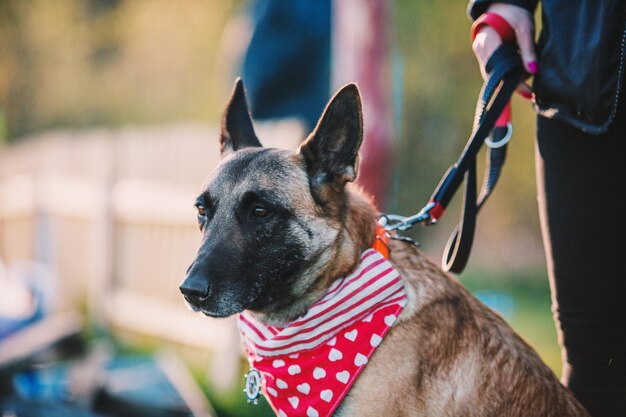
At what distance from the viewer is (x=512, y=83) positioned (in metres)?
2.55

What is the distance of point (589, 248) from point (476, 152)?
0.55 metres

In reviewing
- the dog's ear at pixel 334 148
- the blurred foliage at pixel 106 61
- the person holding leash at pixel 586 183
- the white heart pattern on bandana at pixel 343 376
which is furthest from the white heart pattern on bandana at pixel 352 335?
the blurred foliage at pixel 106 61

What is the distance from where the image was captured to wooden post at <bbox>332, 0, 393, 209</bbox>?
491cm

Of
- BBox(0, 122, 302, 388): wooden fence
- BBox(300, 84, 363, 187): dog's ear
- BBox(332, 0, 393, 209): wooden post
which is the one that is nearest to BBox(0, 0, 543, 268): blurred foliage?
BBox(0, 122, 302, 388): wooden fence

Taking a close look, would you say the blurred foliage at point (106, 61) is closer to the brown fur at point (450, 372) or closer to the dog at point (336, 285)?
the dog at point (336, 285)

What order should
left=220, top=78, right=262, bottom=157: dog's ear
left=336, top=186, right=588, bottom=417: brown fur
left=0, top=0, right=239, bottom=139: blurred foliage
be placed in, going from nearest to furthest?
left=336, top=186, right=588, bottom=417: brown fur < left=220, top=78, right=262, bottom=157: dog's ear < left=0, top=0, right=239, bottom=139: blurred foliage

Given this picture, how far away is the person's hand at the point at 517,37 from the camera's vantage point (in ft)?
8.13

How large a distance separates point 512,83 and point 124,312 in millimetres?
5906

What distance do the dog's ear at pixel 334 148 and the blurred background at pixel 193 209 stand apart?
7.68ft

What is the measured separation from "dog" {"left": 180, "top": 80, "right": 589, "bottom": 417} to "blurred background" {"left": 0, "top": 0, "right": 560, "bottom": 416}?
7.17 ft

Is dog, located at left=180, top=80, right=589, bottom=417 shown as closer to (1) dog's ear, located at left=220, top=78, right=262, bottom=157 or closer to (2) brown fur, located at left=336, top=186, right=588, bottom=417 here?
(2) brown fur, located at left=336, top=186, right=588, bottom=417

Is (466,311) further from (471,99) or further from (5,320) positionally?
(471,99)

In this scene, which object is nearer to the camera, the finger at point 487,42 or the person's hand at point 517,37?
the person's hand at point 517,37

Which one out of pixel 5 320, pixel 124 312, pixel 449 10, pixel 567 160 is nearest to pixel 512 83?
pixel 567 160
